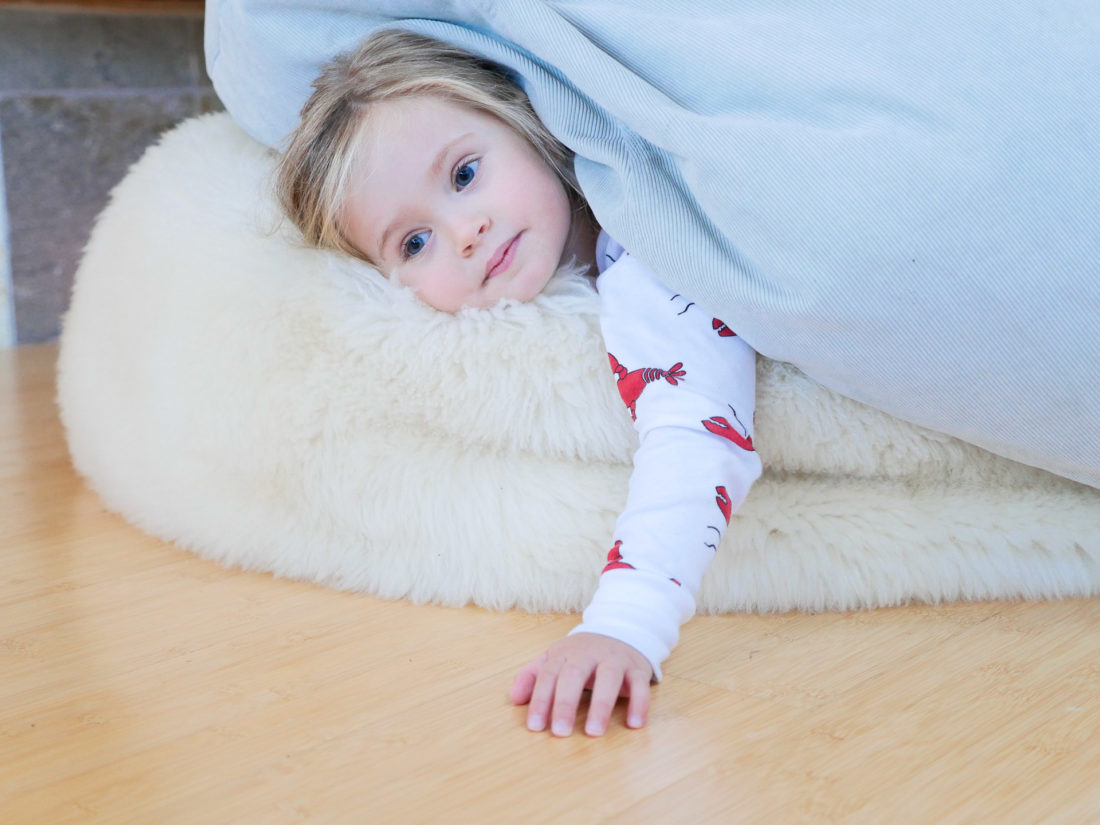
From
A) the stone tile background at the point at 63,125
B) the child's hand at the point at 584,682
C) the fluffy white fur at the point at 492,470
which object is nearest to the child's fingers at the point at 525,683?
the child's hand at the point at 584,682

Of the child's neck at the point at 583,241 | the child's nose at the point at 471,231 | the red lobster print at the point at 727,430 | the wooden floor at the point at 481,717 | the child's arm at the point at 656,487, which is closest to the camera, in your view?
the wooden floor at the point at 481,717

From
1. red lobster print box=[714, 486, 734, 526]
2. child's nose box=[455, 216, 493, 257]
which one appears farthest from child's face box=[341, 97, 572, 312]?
red lobster print box=[714, 486, 734, 526]

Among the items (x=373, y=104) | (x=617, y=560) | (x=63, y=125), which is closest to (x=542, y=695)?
(x=617, y=560)

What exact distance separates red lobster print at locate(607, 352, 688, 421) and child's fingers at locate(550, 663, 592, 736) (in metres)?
0.22

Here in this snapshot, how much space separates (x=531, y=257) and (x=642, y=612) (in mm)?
333

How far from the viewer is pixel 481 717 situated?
0.72 metres

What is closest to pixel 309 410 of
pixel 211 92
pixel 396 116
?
pixel 396 116

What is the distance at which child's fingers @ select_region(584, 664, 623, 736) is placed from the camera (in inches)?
27.2

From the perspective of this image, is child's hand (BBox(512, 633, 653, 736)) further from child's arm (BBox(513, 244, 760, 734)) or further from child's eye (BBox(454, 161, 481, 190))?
child's eye (BBox(454, 161, 481, 190))

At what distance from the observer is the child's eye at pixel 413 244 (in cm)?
99

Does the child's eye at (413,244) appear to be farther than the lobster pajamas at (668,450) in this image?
Yes

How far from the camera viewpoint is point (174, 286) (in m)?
1.10

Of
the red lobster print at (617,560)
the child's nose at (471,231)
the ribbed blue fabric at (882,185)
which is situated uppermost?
the ribbed blue fabric at (882,185)

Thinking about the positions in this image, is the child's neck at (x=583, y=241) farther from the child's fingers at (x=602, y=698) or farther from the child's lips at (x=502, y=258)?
the child's fingers at (x=602, y=698)
